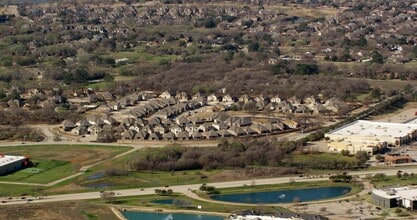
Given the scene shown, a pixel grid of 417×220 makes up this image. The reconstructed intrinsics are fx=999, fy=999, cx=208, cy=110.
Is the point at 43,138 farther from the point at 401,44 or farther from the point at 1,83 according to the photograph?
the point at 401,44

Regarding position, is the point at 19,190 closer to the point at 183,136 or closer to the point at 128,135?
the point at 128,135

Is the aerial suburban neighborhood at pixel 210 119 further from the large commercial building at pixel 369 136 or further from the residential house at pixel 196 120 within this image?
the residential house at pixel 196 120

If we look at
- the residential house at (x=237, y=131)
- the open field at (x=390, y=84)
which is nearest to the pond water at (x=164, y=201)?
the residential house at (x=237, y=131)

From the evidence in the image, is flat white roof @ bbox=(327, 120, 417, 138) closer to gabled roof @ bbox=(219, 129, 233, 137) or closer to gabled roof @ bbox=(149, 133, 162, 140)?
gabled roof @ bbox=(219, 129, 233, 137)

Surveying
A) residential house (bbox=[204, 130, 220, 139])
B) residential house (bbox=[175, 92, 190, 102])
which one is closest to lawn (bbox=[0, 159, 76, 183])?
residential house (bbox=[204, 130, 220, 139])

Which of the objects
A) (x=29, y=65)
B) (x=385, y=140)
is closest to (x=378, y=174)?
(x=385, y=140)

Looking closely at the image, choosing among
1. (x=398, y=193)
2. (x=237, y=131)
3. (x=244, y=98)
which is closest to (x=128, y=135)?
(x=237, y=131)
